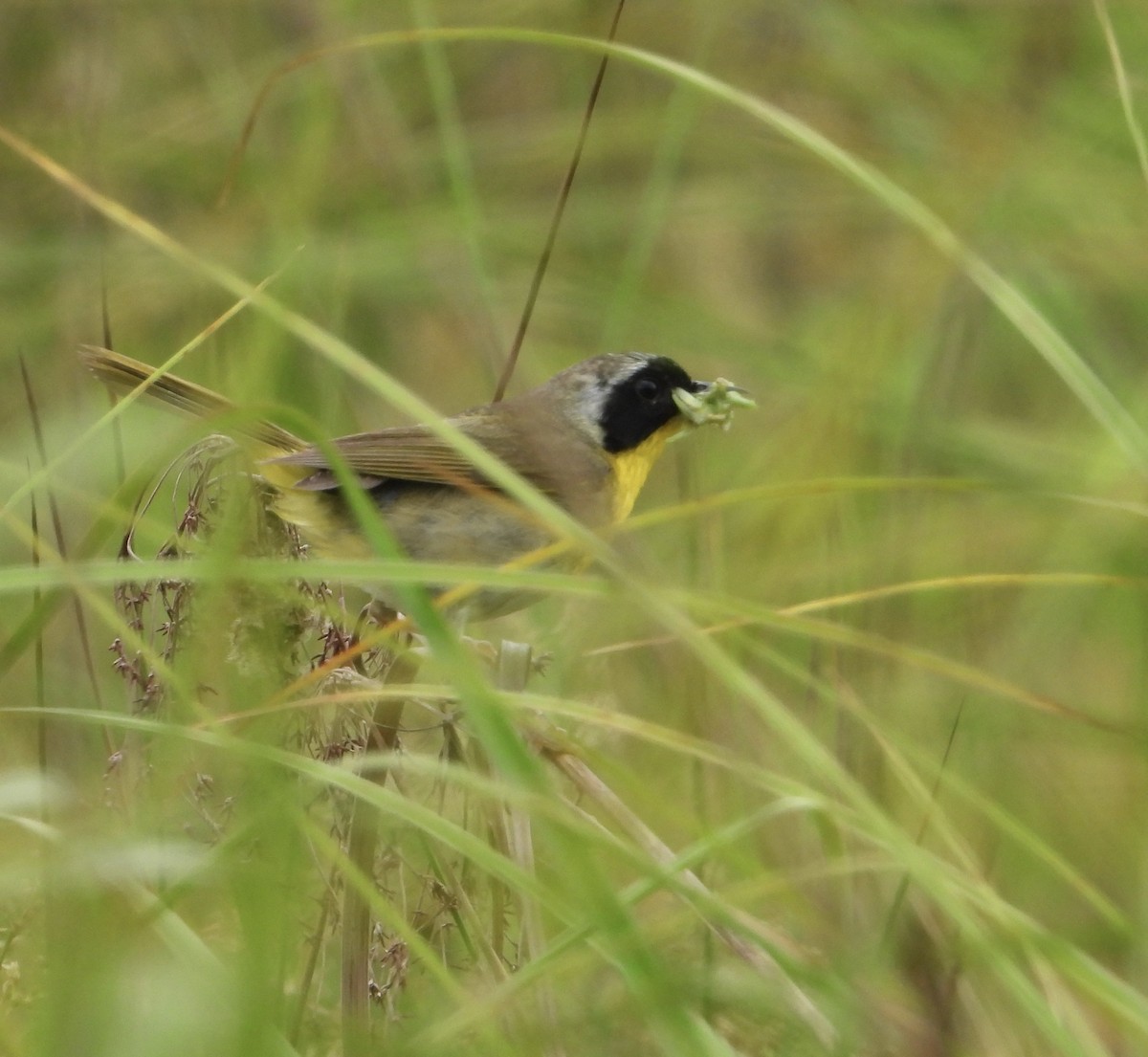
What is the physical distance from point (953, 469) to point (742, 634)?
165 cm

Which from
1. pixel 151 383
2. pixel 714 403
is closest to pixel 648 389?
pixel 714 403

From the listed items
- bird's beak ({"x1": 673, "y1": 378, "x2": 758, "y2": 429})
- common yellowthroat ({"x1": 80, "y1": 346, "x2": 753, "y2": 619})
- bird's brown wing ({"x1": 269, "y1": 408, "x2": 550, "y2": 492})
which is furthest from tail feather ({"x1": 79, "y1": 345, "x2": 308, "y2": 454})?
bird's beak ({"x1": 673, "y1": 378, "x2": 758, "y2": 429})

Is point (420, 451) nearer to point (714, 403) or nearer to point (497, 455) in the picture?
point (497, 455)

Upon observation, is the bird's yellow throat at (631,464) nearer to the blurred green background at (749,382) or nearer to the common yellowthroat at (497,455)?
the common yellowthroat at (497,455)

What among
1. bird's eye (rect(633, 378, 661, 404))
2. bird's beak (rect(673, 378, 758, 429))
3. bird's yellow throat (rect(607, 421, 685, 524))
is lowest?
bird's yellow throat (rect(607, 421, 685, 524))

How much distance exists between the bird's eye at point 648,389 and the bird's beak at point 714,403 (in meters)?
0.15

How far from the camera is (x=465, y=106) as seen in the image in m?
5.34

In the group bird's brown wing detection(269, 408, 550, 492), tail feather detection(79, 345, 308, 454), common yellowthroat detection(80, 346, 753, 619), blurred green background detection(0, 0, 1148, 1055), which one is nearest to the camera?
blurred green background detection(0, 0, 1148, 1055)

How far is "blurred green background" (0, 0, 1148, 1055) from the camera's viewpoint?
5.44ft

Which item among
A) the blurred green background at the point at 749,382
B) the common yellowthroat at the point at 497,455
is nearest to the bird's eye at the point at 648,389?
the common yellowthroat at the point at 497,455

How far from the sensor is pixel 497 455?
11.0ft

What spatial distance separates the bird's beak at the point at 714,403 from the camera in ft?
10.6

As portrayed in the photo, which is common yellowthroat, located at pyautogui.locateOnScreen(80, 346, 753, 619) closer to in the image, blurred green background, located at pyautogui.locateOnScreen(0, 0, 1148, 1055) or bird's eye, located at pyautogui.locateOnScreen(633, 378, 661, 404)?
bird's eye, located at pyautogui.locateOnScreen(633, 378, 661, 404)

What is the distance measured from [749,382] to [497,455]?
1441 mm
